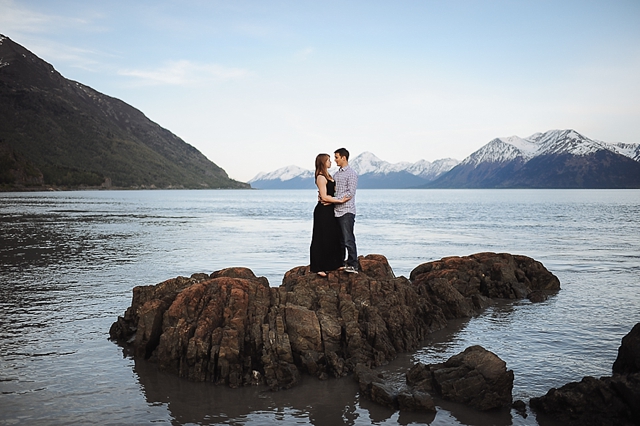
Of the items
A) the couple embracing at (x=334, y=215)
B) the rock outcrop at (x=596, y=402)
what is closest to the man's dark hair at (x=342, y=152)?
the couple embracing at (x=334, y=215)

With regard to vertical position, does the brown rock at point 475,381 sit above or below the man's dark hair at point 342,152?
below

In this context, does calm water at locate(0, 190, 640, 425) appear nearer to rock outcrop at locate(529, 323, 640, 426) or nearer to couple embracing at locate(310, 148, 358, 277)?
rock outcrop at locate(529, 323, 640, 426)

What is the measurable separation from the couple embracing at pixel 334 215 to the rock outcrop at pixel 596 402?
6.11 m

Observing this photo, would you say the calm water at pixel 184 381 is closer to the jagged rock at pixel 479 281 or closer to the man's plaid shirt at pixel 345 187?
the jagged rock at pixel 479 281

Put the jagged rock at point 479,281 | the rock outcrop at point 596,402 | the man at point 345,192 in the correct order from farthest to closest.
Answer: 1. the jagged rock at point 479,281
2. the man at point 345,192
3. the rock outcrop at point 596,402

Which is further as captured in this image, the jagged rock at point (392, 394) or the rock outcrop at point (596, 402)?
the jagged rock at point (392, 394)

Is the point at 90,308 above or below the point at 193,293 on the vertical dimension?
below

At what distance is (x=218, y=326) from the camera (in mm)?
11992

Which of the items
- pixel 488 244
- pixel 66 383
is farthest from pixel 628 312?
pixel 488 244

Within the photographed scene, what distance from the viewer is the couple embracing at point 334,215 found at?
13.4m

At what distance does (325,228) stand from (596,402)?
729 centimetres

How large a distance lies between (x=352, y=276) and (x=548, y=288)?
10.7 metres

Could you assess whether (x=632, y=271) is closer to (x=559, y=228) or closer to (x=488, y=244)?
(x=488, y=244)

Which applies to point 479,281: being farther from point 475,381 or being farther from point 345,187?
point 475,381
